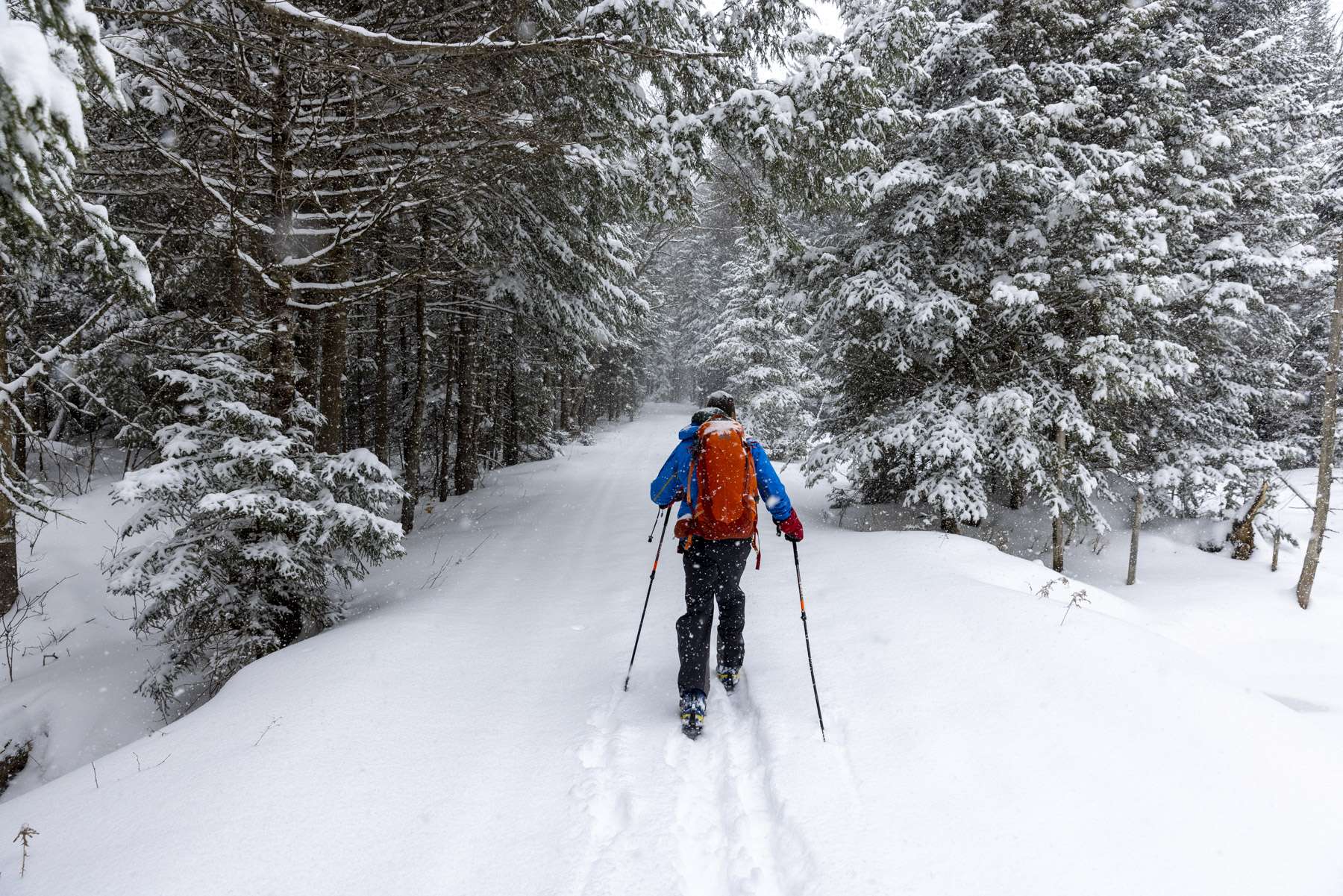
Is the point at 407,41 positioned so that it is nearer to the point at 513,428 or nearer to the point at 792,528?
the point at 792,528

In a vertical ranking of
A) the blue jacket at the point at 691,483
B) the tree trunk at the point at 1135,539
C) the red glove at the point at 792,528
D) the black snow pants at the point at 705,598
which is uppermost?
the blue jacket at the point at 691,483

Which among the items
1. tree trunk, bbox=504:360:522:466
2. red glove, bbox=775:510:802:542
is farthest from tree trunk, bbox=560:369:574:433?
red glove, bbox=775:510:802:542

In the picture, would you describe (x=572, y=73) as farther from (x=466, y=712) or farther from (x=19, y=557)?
(x=19, y=557)

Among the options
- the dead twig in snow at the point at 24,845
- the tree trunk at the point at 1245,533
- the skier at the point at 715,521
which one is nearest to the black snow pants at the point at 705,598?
the skier at the point at 715,521

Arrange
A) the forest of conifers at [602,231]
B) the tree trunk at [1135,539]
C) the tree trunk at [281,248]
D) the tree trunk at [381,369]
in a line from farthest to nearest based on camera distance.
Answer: the tree trunk at [1135,539]
the tree trunk at [381,369]
the tree trunk at [281,248]
the forest of conifers at [602,231]

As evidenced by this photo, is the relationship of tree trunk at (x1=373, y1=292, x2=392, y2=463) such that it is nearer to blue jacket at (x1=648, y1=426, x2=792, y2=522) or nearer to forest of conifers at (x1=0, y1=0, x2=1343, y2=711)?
forest of conifers at (x1=0, y1=0, x2=1343, y2=711)

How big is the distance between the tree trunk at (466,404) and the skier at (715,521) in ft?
34.4

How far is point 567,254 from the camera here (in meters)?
11.7

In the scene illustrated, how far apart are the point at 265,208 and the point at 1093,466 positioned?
14.1 metres

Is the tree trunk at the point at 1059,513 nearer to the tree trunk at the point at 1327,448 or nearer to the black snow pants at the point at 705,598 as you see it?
the tree trunk at the point at 1327,448

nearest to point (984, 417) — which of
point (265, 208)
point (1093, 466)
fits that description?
point (1093, 466)

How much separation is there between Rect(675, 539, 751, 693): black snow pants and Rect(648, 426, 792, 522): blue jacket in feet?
1.10

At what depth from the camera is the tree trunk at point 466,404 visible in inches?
558

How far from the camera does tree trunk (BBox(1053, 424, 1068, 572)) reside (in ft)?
32.9
